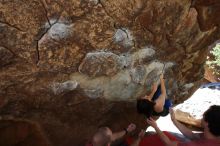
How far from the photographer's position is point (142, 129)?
2826 mm

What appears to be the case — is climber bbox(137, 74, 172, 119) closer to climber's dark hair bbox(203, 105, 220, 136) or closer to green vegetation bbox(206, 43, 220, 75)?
climber's dark hair bbox(203, 105, 220, 136)

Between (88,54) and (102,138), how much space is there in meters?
0.57

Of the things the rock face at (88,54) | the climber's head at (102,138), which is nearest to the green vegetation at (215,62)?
the rock face at (88,54)

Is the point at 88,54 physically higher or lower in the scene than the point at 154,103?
higher

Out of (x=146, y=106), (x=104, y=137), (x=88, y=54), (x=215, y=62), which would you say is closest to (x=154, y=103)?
(x=146, y=106)

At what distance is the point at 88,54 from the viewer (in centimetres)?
200

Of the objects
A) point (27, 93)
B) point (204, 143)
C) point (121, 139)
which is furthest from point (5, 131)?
point (204, 143)

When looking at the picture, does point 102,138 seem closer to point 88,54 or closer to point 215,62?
point 88,54

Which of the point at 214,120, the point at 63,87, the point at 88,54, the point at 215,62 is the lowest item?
the point at 215,62

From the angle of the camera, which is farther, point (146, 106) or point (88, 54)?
point (146, 106)

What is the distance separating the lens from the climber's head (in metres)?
2.25

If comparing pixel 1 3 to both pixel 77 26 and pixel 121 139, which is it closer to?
pixel 77 26

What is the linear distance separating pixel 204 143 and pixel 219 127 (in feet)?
0.39

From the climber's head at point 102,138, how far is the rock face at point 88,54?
16cm
